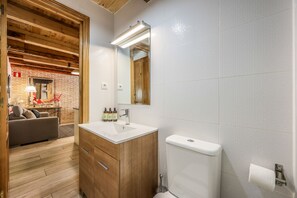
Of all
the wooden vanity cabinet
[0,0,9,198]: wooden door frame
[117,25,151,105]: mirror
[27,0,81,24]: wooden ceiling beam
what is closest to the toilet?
the wooden vanity cabinet

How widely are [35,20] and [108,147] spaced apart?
237 cm

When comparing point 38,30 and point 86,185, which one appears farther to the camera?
point 38,30

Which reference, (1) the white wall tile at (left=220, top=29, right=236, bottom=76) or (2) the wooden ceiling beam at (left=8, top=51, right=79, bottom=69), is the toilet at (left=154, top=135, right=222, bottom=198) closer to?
(1) the white wall tile at (left=220, top=29, right=236, bottom=76)

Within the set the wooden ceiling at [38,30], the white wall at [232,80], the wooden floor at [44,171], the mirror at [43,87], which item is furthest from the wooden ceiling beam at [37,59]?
the white wall at [232,80]

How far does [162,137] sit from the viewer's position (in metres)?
1.31

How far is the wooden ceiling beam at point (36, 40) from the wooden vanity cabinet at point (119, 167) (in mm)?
2465

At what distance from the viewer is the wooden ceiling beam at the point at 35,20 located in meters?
1.81

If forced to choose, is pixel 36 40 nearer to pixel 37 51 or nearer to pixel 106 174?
pixel 37 51

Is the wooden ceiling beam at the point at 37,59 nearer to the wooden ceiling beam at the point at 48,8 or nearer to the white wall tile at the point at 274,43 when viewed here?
the wooden ceiling beam at the point at 48,8

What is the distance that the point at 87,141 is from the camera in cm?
131

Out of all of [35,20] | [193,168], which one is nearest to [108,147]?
[193,168]

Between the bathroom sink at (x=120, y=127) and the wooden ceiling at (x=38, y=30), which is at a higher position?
the wooden ceiling at (x=38, y=30)

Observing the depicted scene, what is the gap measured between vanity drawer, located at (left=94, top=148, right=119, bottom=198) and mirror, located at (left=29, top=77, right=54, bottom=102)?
222 inches

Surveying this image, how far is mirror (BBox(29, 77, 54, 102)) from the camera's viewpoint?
516 cm
